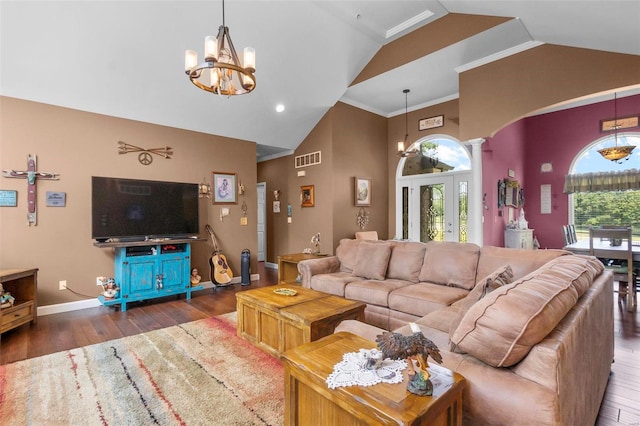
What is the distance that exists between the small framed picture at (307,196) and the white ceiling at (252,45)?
4.99 feet

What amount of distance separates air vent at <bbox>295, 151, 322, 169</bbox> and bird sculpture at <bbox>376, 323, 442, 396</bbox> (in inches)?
203

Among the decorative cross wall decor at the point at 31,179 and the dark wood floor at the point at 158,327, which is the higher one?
the decorative cross wall decor at the point at 31,179

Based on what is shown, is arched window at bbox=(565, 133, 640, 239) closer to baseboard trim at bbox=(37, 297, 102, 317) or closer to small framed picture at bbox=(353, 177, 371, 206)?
small framed picture at bbox=(353, 177, 371, 206)

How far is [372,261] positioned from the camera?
3.71 meters

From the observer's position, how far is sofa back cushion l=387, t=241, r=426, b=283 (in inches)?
138

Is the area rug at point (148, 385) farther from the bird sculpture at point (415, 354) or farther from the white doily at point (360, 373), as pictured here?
the bird sculpture at point (415, 354)

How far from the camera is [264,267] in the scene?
24.3ft

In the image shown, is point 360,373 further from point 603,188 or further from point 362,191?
point 603,188

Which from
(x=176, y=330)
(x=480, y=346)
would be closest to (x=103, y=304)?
(x=176, y=330)

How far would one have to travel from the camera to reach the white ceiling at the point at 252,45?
3115 millimetres

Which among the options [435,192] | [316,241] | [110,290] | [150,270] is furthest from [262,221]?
[435,192]

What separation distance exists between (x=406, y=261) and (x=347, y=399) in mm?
2617

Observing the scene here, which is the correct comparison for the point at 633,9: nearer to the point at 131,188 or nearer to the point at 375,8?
the point at 375,8

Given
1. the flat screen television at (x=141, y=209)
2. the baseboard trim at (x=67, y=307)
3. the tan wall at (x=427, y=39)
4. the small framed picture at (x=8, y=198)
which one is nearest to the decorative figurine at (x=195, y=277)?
the flat screen television at (x=141, y=209)
